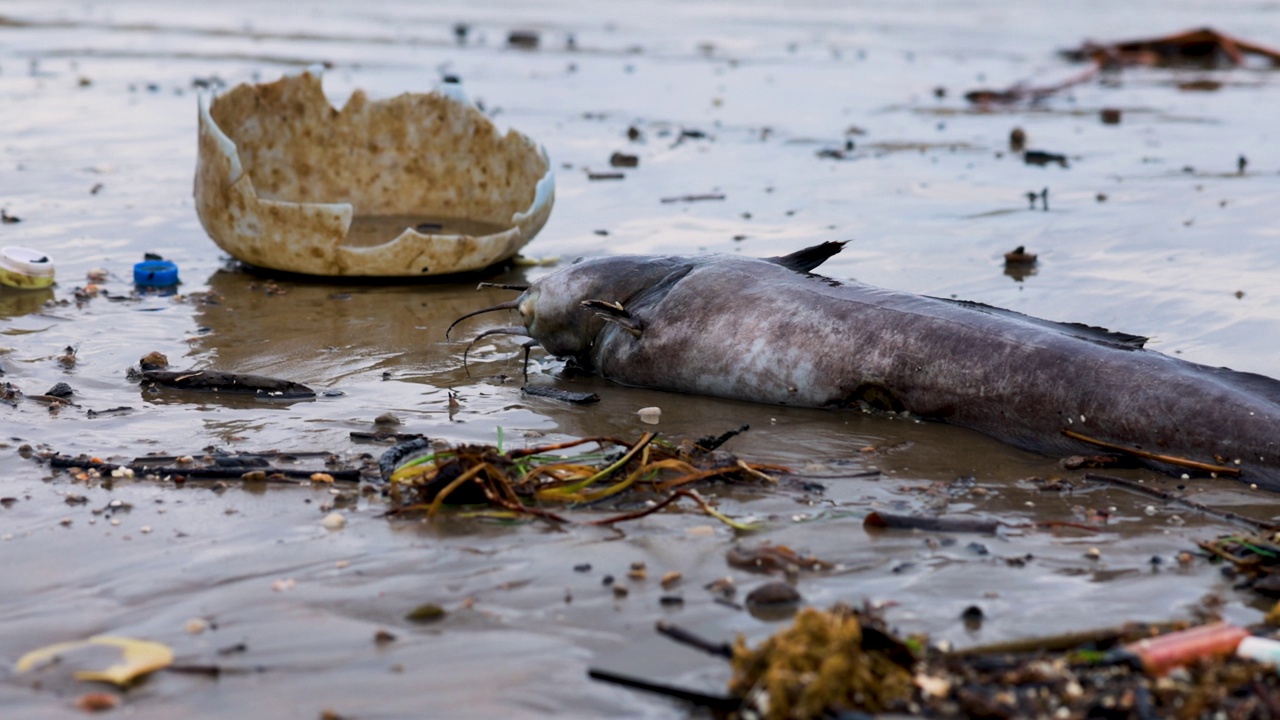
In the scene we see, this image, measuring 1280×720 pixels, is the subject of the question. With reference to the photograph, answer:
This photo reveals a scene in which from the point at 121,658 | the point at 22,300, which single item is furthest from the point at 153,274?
the point at 121,658

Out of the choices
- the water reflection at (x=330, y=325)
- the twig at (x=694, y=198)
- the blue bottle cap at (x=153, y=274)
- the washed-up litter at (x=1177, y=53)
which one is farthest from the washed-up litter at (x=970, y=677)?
the washed-up litter at (x=1177, y=53)

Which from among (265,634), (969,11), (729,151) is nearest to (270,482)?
(265,634)

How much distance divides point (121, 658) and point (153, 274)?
4006 millimetres

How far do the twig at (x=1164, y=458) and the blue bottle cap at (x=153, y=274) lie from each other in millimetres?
4345

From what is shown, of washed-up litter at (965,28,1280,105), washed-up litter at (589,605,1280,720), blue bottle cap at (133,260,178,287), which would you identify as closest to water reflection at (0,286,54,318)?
blue bottle cap at (133,260,178,287)

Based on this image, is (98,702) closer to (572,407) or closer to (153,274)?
(572,407)

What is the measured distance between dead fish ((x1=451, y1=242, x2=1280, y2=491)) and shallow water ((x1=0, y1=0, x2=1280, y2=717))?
0.39 feet

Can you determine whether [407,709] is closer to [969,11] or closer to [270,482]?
[270,482]

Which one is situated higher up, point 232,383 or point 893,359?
point 893,359

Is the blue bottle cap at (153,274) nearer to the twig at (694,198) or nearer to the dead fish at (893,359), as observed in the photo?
the dead fish at (893,359)

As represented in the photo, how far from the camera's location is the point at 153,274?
6.41 m

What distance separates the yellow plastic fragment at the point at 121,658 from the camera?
8.79ft

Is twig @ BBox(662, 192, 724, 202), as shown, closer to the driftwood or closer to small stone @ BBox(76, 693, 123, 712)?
the driftwood

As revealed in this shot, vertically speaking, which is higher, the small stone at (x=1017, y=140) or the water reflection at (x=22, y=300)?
the small stone at (x=1017, y=140)
